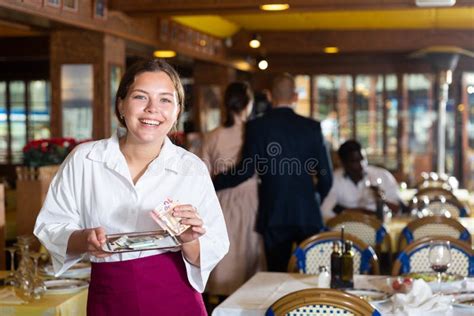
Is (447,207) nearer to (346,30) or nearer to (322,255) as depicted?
(322,255)

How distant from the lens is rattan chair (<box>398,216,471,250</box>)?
18.2 feet

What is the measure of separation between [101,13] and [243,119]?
2.07 meters

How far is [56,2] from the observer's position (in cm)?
664

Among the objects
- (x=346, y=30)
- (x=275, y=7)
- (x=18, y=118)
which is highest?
(x=346, y=30)

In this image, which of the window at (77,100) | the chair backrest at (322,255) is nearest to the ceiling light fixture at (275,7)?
the window at (77,100)

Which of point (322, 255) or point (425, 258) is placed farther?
point (322, 255)

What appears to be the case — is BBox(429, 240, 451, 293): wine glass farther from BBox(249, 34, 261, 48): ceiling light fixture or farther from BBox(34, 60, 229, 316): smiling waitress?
BBox(249, 34, 261, 48): ceiling light fixture

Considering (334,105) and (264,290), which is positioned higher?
(334,105)

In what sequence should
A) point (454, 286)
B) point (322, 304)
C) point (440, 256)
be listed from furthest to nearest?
point (454, 286) < point (440, 256) < point (322, 304)

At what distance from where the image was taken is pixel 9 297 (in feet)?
12.9

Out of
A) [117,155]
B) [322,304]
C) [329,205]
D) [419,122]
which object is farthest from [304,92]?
[117,155]

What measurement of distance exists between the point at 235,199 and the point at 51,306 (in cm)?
264

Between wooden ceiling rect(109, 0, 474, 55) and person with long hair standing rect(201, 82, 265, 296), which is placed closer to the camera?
person with long hair standing rect(201, 82, 265, 296)

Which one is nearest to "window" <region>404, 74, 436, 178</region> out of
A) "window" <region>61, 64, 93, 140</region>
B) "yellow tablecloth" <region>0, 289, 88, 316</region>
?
"window" <region>61, 64, 93, 140</region>
